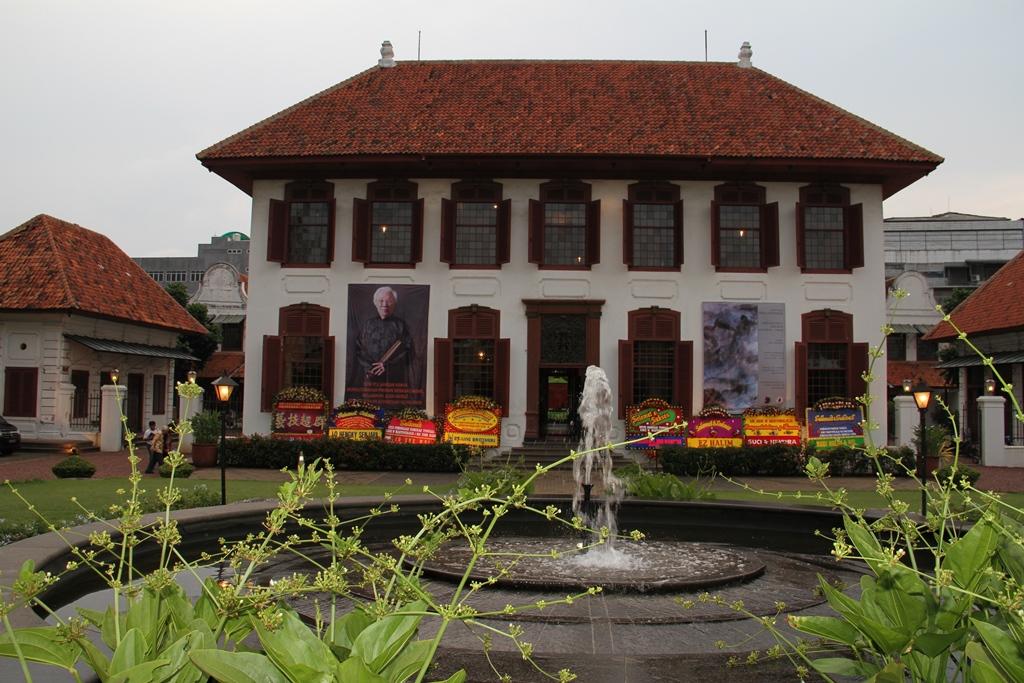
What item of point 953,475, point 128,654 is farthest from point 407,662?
point 953,475

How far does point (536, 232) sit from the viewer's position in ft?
76.3

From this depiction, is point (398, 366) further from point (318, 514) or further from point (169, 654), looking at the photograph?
point (169, 654)

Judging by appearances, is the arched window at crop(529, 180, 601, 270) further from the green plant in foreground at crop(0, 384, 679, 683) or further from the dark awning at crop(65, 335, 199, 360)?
the green plant in foreground at crop(0, 384, 679, 683)

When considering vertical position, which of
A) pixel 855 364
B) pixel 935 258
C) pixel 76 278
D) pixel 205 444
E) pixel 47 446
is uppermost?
pixel 935 258

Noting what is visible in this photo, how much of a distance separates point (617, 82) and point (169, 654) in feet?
89.3

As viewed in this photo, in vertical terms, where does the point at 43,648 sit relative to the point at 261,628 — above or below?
below

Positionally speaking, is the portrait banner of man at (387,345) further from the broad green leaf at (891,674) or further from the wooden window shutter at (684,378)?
the broad green leaf at (891,674)

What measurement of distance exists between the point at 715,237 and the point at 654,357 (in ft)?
13.3

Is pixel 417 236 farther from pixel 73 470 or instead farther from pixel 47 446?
pixel 47 446

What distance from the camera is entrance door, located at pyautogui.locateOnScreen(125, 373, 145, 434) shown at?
3045 cm

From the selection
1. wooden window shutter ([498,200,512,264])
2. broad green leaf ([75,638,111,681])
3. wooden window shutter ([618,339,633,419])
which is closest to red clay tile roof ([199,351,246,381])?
wooden window shutter ([498,200,512,264])

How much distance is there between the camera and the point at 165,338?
109 feet

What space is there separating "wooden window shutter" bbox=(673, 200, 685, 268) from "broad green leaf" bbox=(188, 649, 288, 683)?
22.1 metres

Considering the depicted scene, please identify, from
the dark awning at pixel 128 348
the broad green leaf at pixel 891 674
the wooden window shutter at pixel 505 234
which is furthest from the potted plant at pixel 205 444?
the broad green leaf at pixel 891 674
